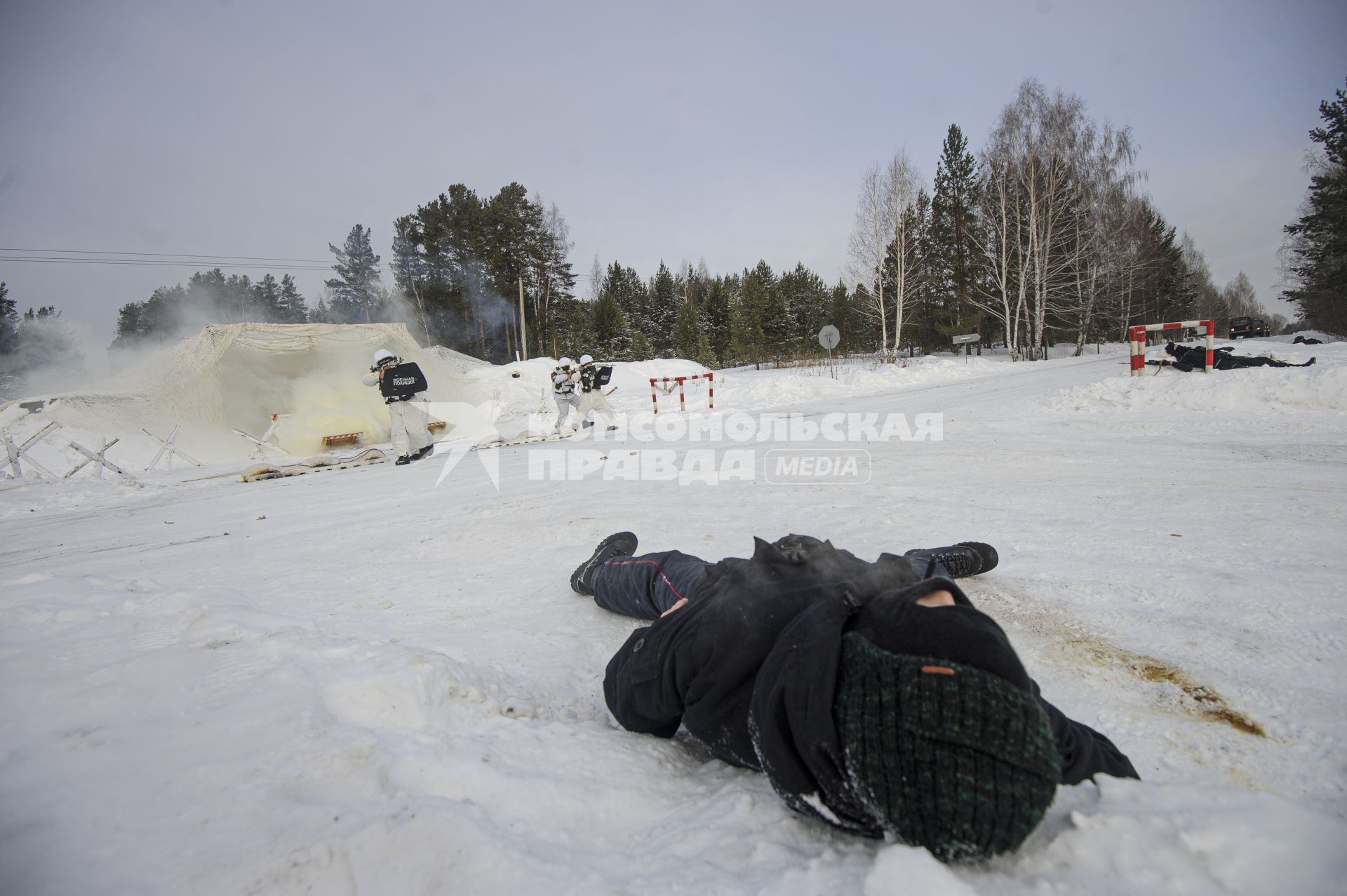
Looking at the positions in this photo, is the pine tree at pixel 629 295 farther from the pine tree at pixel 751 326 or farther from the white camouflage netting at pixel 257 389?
the white camouflage netting at pixel 257 389

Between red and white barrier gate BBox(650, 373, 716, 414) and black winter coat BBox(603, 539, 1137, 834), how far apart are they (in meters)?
11.4

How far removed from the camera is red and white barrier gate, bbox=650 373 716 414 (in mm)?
13711

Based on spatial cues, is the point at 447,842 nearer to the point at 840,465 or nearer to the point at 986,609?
the point at 986,609

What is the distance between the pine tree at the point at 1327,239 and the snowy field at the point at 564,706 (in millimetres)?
31445

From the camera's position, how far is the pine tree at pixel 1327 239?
75.0 feet

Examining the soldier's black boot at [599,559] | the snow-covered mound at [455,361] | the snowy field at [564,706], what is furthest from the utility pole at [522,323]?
the soldier's black boot at [599,559]

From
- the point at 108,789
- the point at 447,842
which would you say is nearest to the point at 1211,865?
the point at 447,842

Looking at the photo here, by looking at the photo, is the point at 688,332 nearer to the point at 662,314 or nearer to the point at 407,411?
the point at 662,314

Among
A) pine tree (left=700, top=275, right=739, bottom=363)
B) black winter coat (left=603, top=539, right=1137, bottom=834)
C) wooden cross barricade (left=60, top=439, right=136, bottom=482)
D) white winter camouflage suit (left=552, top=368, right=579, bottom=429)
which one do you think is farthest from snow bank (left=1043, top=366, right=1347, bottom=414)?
pine tree (left=700, top=275, right=739, bottom=363)

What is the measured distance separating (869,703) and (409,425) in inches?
384

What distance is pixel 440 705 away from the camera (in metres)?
1.61

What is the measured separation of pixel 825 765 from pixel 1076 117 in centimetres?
3224

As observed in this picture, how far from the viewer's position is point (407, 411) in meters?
9.34

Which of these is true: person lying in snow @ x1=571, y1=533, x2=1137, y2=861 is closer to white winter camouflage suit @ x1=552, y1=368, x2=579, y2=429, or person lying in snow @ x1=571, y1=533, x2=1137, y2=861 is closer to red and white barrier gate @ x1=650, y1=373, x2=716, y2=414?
white winter camouflage suit @ x1=552, y1=368, x2=579, y2=429
